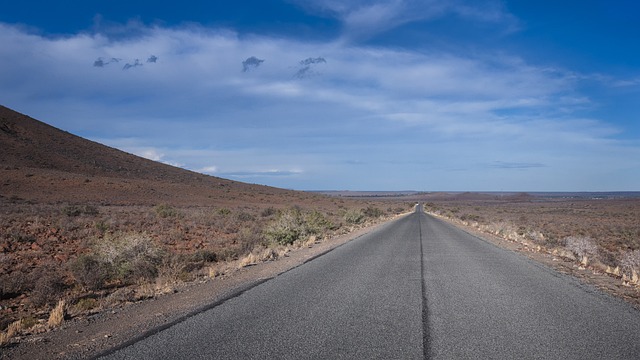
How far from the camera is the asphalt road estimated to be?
19.0ft

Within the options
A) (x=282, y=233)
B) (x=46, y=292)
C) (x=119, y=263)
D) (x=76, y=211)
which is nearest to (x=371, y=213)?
(x=76, y=211)

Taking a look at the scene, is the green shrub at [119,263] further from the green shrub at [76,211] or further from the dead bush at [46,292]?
the green shrub at [76,211]

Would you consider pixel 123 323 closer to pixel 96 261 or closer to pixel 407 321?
pixel 407 321

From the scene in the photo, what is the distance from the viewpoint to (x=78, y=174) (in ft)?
216

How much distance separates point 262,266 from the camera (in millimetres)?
14492

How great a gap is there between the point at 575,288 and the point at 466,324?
15.6 ft

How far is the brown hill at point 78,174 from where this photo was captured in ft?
173

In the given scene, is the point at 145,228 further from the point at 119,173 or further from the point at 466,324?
the point at 119,173

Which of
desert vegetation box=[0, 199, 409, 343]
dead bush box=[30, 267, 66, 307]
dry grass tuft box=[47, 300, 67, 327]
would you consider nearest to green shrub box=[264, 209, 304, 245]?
desert vegetation box=[0, 199, 409, 343]

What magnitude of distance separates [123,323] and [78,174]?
66384mm

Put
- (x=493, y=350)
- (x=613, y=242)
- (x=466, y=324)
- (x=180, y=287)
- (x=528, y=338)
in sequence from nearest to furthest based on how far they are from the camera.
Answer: (x=493, y=350) < (x=528, y=338) < (x=466, y=324) < (x=180, y=287) < (x=613, y=242)

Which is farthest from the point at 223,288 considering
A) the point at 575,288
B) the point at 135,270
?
the point at 575,288

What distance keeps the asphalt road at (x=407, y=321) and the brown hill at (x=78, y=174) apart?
45294 mm

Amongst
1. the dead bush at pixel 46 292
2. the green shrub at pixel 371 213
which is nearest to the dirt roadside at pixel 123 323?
the dead bush at pixel 46 292
